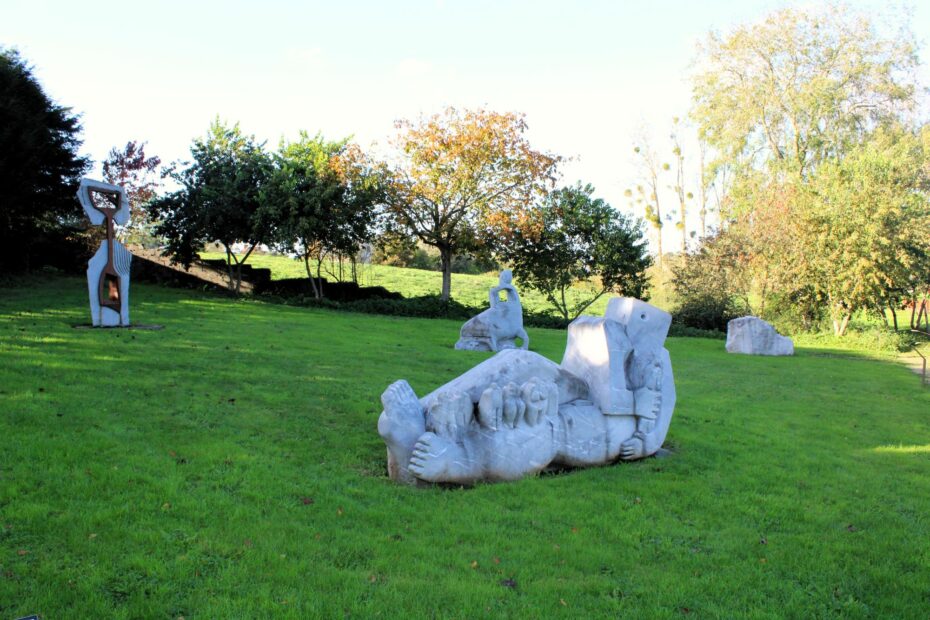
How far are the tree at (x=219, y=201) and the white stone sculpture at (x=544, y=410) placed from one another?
19775 mm

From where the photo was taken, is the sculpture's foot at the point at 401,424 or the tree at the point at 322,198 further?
the tree at the point at 322,198

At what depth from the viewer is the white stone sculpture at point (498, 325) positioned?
1616cm

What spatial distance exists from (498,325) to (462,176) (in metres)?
10.5

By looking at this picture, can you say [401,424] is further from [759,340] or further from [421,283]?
[421,283]

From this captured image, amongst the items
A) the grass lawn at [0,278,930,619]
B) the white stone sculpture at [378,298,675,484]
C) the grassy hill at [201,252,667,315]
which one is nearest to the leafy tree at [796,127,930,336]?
the grassy hill at [201,252,667,315]

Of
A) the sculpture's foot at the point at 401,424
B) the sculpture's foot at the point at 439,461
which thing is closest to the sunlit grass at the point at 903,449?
the sculpture's foot at the point at 439,461

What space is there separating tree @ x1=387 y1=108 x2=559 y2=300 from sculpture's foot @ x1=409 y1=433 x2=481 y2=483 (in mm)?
19872

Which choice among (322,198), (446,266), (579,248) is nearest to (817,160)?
(579,248)

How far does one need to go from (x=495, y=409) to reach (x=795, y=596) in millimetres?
2886

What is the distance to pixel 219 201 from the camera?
1003 inches

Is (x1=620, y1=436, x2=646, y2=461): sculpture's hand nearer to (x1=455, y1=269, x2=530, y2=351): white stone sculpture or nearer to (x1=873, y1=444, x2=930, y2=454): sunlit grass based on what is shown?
(x1=873, y1=444, x2=930, y2=454): sunlit grass

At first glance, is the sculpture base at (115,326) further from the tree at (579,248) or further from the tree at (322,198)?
the tree at (579,248)

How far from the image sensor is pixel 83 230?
92.8 feet

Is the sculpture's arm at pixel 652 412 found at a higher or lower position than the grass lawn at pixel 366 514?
higher
